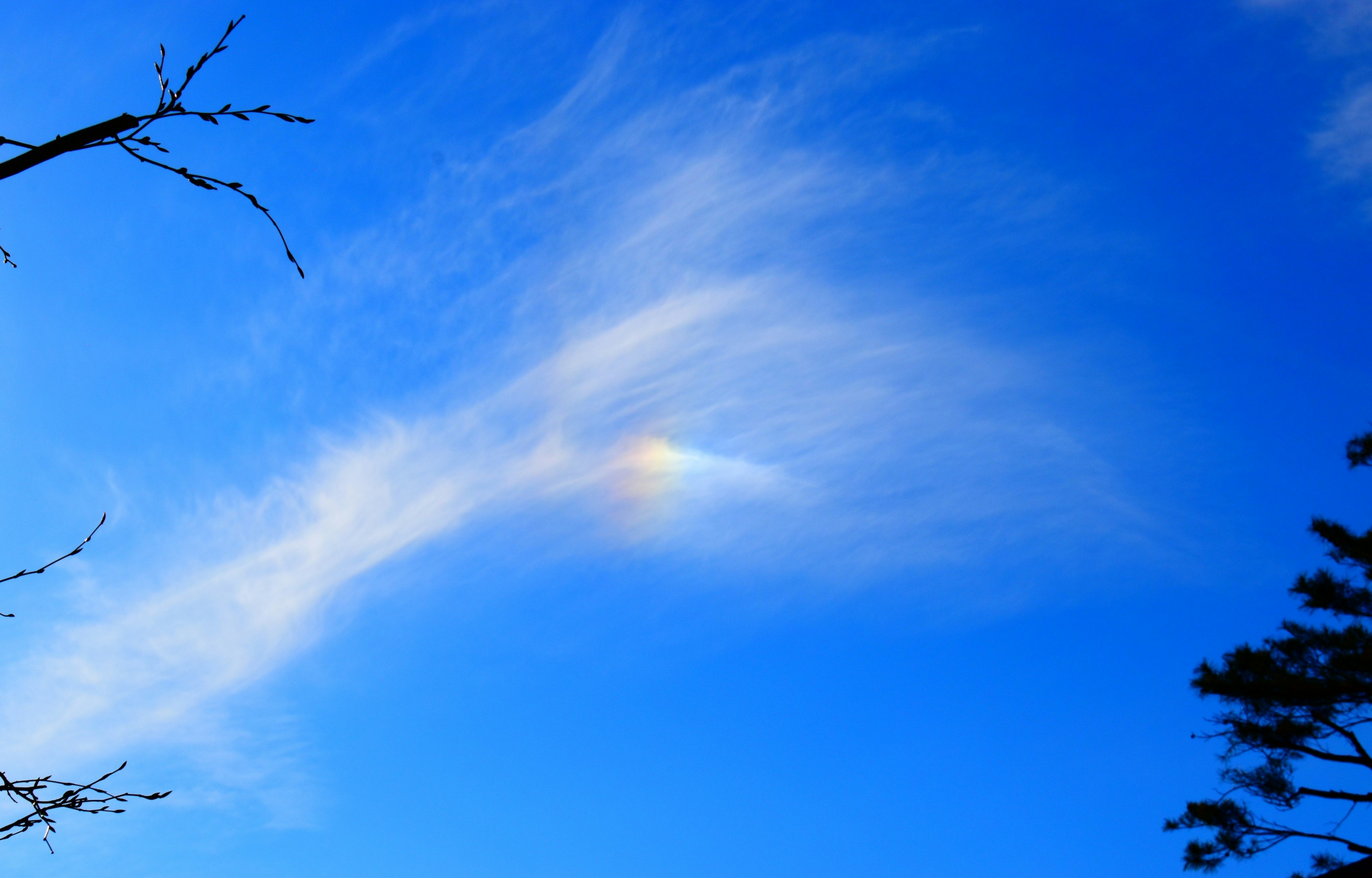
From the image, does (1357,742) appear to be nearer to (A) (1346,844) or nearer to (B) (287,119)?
(A) (1346,844)

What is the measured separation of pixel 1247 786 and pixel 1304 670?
2.06 metres

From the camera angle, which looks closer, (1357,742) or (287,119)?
(287,119)

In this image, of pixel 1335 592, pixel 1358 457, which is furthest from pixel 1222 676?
pixel 1358 457

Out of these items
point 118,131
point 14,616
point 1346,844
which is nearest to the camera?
point 118,131

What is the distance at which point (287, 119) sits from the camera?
2.40m

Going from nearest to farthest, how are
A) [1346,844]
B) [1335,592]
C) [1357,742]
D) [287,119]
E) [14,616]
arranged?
[287,119] → [14,616] → [1346,844] → [1357,742] → [1335,592]

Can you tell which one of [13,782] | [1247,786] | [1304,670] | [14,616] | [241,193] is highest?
[1304,670]

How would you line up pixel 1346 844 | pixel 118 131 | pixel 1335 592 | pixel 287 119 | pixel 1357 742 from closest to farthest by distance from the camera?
pixel 118 131, pixel 287 119, pixel 1346 844, pixel 1357 742, pixel 1335 592

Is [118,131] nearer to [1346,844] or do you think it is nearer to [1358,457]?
[1346,844]

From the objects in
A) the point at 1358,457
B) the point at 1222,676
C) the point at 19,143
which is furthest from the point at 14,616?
the point at 1358,457

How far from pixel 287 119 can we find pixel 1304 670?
16.7 m

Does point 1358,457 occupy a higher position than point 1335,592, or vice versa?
point 1358,457

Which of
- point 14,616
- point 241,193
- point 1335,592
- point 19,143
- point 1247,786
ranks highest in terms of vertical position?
point 1335,592

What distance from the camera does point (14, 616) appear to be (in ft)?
10.3
